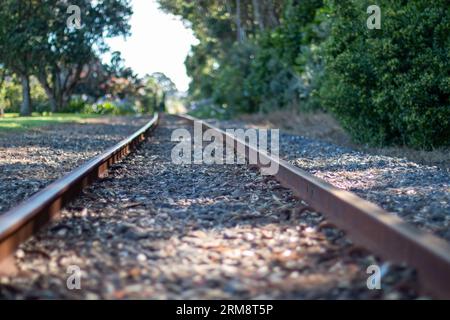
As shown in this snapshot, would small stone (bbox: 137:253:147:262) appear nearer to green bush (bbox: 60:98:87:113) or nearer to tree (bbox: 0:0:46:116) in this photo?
tree (bbox: 0:0:46:116)

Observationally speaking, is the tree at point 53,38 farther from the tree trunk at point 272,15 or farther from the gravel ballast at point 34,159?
the gravel ballast at point 34,159

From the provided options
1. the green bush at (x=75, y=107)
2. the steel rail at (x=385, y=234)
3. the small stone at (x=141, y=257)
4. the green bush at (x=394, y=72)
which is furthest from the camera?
the green bush at (x=75, y=107)

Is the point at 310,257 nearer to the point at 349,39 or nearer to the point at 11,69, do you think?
the point at 349,39

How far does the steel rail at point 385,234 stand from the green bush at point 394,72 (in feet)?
16.6

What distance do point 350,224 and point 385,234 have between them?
60 centimetres

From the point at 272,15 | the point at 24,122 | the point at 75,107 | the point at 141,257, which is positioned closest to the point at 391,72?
the point at 141,257

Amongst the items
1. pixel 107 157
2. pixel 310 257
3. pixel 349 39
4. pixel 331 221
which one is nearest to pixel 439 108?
pixel 349 39

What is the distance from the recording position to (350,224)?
4141 millimetres

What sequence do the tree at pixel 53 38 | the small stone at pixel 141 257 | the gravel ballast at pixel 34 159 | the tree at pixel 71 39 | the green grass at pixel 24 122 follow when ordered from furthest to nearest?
the tree at pixel 71 39, the tree at pixel 53 38, the green grass at pixel 24 122, the gravel ballast at pixel 34 159, the small stone at pixel 141 257

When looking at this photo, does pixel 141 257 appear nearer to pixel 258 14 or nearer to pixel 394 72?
pixel 394 72

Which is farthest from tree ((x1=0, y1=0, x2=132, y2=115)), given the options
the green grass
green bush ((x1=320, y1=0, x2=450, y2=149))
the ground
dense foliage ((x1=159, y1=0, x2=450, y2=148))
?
green bush ((x1=320, y1=0, x2=450, y2=149))

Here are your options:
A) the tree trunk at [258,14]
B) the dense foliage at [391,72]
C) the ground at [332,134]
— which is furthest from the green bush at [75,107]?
the dense foliage at [391,72]

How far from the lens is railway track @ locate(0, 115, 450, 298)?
300 cm

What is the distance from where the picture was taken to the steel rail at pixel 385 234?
2.93m
